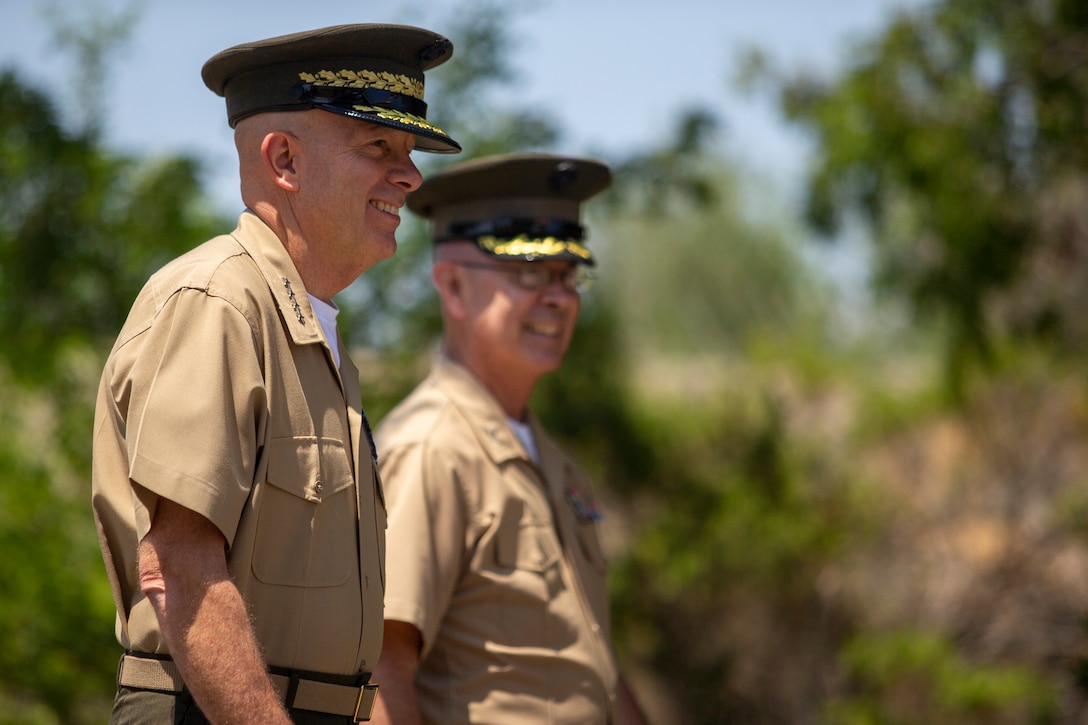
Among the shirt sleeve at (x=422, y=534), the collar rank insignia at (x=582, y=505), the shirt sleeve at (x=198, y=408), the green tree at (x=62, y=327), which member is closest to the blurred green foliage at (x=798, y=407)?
the green tree at (x=62, y=327)

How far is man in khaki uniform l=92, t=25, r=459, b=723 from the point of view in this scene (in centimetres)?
162

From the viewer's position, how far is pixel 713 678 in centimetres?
719

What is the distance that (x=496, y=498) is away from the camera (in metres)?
2.87

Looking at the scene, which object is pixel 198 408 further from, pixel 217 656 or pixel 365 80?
pixel 365 80

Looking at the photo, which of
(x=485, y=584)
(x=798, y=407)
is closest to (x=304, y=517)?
(x=485, y=584)

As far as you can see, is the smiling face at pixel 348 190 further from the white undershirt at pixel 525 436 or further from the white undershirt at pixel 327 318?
the white undershirt at pixel 525 436

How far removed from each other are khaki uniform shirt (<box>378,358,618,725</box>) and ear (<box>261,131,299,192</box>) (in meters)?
1.02

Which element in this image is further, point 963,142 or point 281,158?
point 963,142

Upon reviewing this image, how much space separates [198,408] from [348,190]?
476 millimetres

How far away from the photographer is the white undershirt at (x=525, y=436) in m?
3.16

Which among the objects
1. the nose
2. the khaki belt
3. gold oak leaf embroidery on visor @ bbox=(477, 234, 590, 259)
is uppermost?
the nose

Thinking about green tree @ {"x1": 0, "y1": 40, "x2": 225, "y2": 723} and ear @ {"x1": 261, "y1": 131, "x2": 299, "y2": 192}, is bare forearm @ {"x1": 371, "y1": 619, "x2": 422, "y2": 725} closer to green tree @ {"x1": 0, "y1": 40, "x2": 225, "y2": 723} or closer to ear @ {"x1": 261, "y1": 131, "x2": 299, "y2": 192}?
ear @ {"x1": 261, "y1": 131, "x2": 299, "y2": 192}

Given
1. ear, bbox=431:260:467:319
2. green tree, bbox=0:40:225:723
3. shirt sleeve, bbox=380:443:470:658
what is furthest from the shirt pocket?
green tree, bbox=0:40:225:723

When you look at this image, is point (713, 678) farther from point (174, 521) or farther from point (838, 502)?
point (174, 521)
